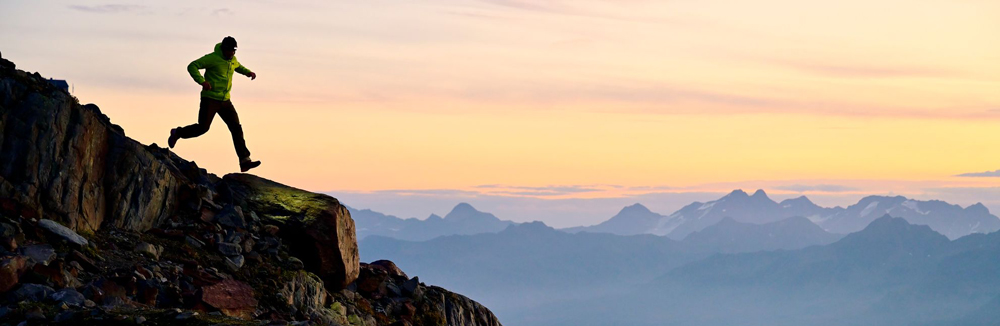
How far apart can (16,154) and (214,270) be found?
5346mm

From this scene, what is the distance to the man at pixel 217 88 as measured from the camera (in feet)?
92.2

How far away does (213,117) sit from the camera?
2992 cm

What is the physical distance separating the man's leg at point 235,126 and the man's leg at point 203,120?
31 cm

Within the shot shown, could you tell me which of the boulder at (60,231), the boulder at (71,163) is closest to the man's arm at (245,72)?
the boulder at (71,163)

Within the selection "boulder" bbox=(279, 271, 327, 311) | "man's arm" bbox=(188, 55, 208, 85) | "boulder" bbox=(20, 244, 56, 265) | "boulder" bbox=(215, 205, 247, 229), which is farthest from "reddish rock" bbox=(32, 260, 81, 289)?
"boulder" bbox=(215, 205, 247, 229)

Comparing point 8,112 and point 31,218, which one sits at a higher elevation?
point 8,112

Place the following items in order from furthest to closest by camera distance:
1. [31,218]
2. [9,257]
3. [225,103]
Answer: [225,103] < [31,218] < [9,257]

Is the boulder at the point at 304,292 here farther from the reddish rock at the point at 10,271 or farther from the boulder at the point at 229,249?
Result: the reddish rock at the point at 10,271

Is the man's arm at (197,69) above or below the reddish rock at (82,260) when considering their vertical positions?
above

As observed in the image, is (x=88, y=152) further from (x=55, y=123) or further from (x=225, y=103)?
(x=225, y=103)

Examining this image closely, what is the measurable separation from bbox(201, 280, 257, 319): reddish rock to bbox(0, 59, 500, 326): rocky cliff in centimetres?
5

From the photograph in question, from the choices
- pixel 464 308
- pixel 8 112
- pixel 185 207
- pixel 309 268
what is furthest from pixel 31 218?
pixel 464 308

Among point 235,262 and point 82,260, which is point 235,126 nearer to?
point 235,262

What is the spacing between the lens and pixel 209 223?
2984 centimetres
